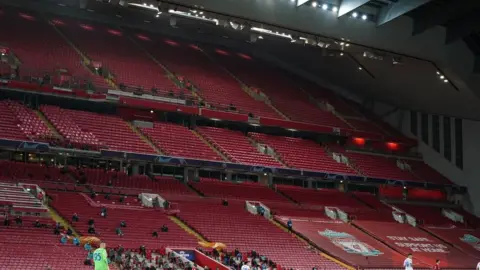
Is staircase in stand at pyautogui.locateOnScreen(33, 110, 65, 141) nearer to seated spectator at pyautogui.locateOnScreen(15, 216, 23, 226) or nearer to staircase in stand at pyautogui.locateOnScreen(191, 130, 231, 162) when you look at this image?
seated spectator at pyautogui.locateOnScreen(15, 216, 23, 226)

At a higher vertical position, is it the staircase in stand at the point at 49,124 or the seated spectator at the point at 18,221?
the staircase in stand at the point at 49,124

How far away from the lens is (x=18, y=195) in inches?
1249

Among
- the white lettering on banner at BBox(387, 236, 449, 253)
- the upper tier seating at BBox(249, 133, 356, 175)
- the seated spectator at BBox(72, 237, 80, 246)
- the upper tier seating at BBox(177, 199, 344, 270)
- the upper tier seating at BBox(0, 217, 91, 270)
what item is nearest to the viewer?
the upper tier seating at BBox(0, 217, 91, 270)

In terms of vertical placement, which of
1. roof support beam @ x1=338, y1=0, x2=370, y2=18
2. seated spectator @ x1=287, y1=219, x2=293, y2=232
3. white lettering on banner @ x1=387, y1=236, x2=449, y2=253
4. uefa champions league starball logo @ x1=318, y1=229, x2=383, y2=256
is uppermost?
roof support beam @ x1=338, y1=0, x2=370, y2=18

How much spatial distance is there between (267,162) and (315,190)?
20.3 feet

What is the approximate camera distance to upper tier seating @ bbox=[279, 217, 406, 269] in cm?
3722

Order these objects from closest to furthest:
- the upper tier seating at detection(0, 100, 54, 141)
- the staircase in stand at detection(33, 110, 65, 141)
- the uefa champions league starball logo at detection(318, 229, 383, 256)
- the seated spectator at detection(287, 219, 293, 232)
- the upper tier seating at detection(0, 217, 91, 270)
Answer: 1. the upper tier seating at detection(0, 217, 91, 270)
2. the upper tier seating at detection(0, 100, 54, 141)
3. the staircase in stand at detection(33, 110, 65, 141)
4. the uefa champions league starball logo at detection(318, 229, 383, 256)
5. the seated spectator at detection(287, 219, 293, 232)

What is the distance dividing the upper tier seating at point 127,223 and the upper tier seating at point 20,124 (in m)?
3.75

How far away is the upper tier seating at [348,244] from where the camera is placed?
37219 millimetres

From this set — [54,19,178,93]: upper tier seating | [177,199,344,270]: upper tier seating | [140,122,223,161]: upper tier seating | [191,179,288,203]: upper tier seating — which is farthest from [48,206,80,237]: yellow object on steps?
[54,19,178,93]: upper tier seating

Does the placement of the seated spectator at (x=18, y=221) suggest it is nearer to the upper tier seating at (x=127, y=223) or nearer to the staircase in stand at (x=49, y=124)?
the upper tier seating at (x=127, y=223)

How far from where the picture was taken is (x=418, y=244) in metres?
43.5

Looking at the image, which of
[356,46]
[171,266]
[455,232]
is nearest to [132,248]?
[171,266]

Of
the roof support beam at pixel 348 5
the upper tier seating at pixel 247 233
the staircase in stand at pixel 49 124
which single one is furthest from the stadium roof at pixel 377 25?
the upper tier seating at pixel 247 233
